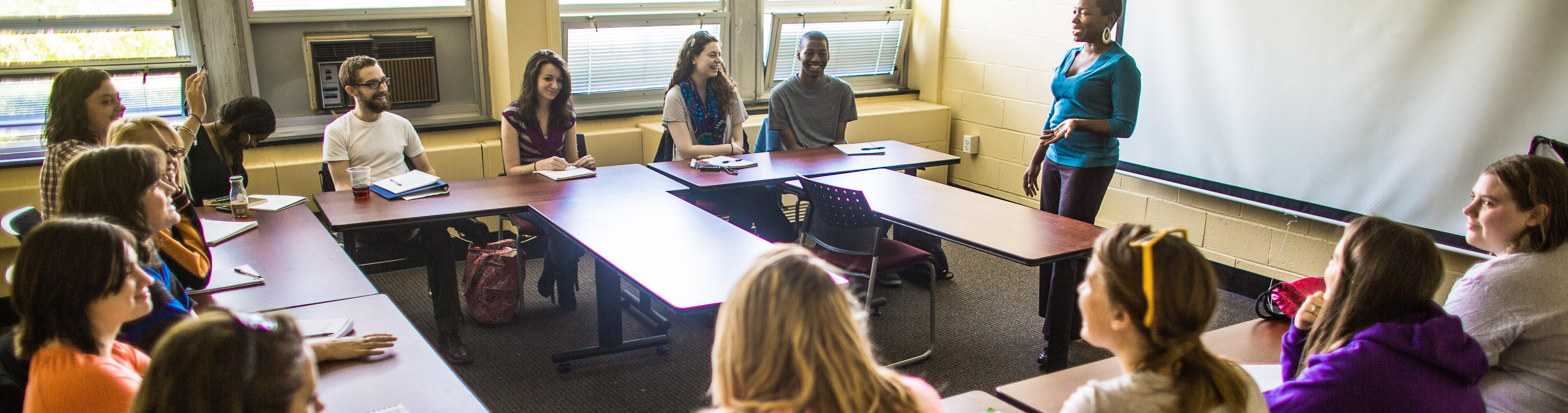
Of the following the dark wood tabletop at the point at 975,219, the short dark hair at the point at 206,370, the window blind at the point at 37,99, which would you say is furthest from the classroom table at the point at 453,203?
the short dark hair at the point at 206,370

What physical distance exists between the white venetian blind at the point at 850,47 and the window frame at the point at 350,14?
184 centimetres

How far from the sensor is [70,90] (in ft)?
8.86

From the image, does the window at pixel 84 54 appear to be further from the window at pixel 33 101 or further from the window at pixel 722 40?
the window at pixel 722 40

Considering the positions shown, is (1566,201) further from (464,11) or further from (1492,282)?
(464,11)

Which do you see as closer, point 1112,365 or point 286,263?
A: point 1112,365

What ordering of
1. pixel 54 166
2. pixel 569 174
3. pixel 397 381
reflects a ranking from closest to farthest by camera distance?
pixel 397 381 → pixel 54 166 → pixel 569 174

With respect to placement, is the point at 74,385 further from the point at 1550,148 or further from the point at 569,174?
the point at 1550,148

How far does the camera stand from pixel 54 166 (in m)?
2.52

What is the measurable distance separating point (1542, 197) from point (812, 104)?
10.1 feet

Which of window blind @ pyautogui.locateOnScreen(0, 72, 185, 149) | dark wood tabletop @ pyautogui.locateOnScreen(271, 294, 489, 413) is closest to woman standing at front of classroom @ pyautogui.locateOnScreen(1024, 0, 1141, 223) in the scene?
dark wood tabletop @ pyautogui.locateOnScreen(271, 294, 489, 413)

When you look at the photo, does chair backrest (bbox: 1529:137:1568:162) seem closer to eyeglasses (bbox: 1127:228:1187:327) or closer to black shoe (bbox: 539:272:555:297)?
eyeglasses (bbox: 1127:228:1187:327)

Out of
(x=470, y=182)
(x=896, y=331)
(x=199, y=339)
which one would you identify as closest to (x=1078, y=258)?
(x=896, y=331)

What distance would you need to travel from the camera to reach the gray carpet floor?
309 cm

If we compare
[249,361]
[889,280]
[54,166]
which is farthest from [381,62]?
[249,361]
